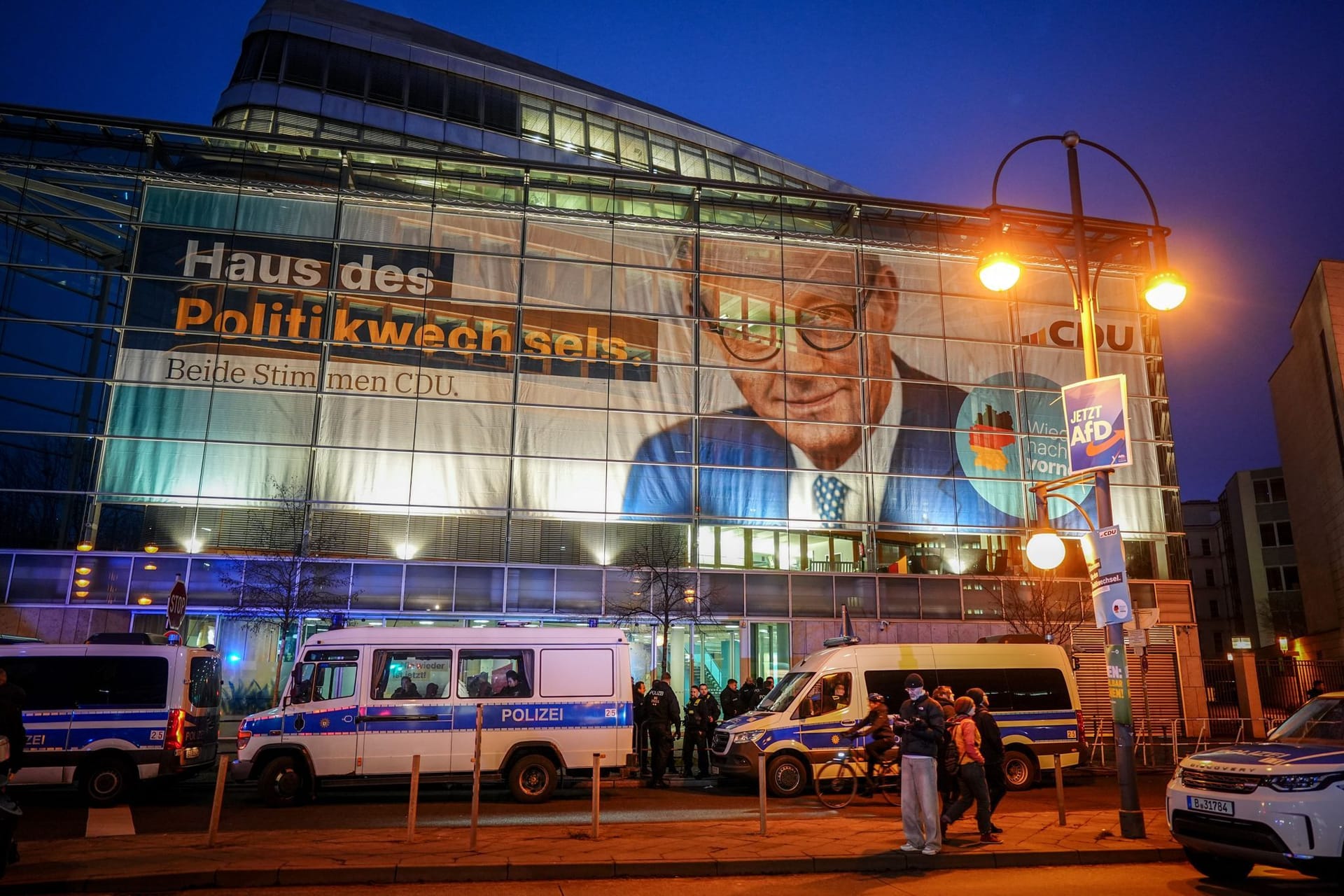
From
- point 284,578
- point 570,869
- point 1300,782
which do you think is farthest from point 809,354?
point 1300,782

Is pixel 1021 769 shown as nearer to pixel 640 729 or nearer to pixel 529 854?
pixel 640 729

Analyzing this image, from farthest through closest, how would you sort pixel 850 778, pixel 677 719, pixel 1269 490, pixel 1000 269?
pixel 1269 490, pixel 677 719, pixel 850 778, pixel 1000 269

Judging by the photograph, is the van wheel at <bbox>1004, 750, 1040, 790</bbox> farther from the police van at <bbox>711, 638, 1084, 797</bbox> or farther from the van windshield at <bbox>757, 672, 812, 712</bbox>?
the van windshield at <bbox>757, 672, 812, 712</bbox>

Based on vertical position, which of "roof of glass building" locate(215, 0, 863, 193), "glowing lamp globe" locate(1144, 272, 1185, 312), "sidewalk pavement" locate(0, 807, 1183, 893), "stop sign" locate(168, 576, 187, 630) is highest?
"roof of glass building" locate(215, 0, 863, 193)

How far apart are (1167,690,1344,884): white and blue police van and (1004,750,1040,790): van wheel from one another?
22.6 ft

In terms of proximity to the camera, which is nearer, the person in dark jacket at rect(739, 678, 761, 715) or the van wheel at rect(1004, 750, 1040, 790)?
the van wheel at rect(1004, 750, 1040, 790)

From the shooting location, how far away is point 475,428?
25859 millimetres

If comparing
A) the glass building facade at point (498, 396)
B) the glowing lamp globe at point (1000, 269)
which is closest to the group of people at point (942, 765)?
the glowing lamp globe at point (1000, 269)

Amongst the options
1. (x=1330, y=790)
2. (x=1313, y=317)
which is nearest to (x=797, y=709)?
(x=1330, y=790)

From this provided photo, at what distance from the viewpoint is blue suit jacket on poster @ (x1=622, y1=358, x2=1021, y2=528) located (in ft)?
86.9

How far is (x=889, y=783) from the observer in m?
15.3

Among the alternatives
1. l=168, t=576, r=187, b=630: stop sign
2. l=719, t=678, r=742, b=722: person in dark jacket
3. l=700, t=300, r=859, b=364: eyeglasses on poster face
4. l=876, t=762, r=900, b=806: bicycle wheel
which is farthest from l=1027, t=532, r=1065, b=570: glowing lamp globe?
l=700, t=300, r=859, b=364: eyeglasses on poster face

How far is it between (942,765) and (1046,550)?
120 inches

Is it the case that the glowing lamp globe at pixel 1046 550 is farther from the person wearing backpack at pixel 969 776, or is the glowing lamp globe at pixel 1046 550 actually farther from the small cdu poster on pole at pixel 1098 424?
the person wearing backpack at pixel 969 776
